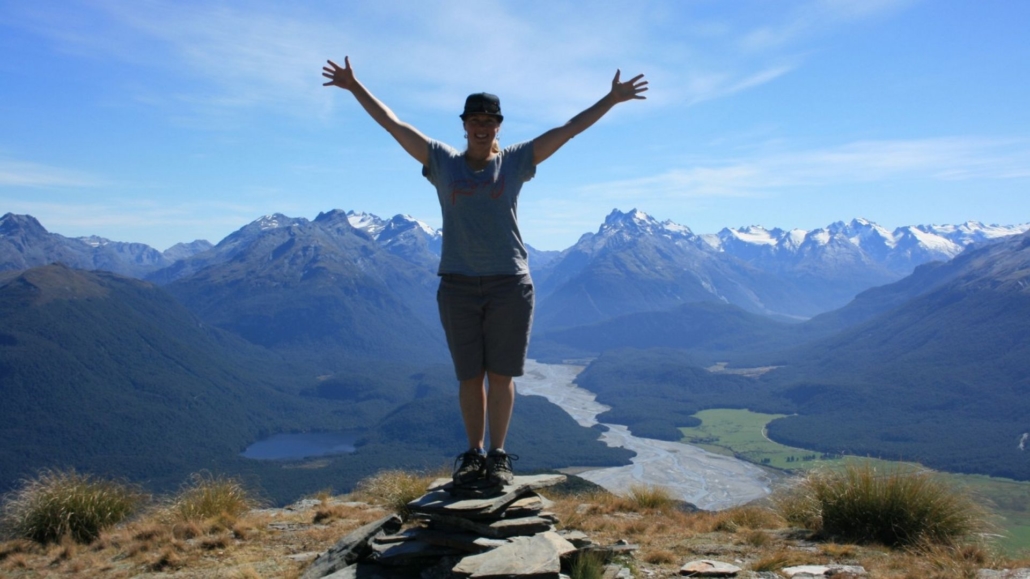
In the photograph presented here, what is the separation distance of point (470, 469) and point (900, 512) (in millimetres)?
4902

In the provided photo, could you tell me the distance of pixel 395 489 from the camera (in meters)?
9.73

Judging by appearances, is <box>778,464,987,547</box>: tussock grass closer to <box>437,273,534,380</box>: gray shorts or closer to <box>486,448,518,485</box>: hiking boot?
<box>486,448,518,485</box>: hiking boot

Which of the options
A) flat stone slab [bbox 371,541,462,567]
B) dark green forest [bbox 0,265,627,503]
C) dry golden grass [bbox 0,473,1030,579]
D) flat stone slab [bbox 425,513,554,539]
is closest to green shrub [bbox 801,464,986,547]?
dry golden grass [bbox 0,473,1030,579]

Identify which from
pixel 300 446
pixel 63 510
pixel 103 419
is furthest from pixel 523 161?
pixel 103 419

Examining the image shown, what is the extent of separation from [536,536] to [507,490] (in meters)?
0.60

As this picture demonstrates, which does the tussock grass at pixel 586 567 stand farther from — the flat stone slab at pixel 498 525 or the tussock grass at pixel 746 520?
the tussock grass at pixel 746 520

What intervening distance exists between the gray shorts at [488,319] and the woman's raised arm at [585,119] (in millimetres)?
1238

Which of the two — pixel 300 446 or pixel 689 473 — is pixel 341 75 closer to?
pixel 689 473

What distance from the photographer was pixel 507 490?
6.84 meters

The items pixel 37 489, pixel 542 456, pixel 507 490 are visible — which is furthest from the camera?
pixel 542 456

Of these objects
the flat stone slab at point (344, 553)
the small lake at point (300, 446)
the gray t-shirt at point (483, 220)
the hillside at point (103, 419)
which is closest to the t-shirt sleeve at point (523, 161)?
the gray t-shirt at point (483, 220)

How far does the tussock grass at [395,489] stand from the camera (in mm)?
9093

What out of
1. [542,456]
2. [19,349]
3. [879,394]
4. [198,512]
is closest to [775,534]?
[198,512]

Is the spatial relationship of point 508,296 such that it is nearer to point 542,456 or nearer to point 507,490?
point 507,490
